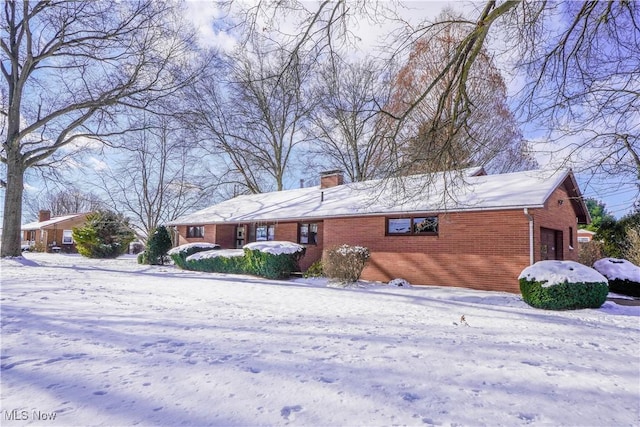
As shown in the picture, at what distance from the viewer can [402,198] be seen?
7.65m

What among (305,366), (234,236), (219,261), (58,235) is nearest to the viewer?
(305,366)

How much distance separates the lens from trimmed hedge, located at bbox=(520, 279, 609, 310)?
24.5ft

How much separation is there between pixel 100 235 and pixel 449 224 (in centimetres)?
2558

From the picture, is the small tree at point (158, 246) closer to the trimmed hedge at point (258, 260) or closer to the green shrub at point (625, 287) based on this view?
the trimmed hedge at point (258, 260)

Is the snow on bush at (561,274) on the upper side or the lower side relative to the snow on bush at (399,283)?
upper

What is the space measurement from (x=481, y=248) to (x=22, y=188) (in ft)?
62.3

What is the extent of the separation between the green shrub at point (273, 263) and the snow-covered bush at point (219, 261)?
795mm

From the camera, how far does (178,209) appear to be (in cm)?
2336

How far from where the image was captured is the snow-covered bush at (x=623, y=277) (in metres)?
11.0

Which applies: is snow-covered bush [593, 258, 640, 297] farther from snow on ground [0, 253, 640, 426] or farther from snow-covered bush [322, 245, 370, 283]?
snow-covered bush [322, 245, 370, 283]

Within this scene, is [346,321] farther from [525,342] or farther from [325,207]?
[325,207]

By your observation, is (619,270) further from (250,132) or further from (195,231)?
(250,132)

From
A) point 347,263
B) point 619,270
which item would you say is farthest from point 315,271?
point 619,270

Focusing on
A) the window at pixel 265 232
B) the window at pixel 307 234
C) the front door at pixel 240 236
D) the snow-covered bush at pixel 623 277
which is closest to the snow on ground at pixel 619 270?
the snow-covered bush at pixel 623 277
